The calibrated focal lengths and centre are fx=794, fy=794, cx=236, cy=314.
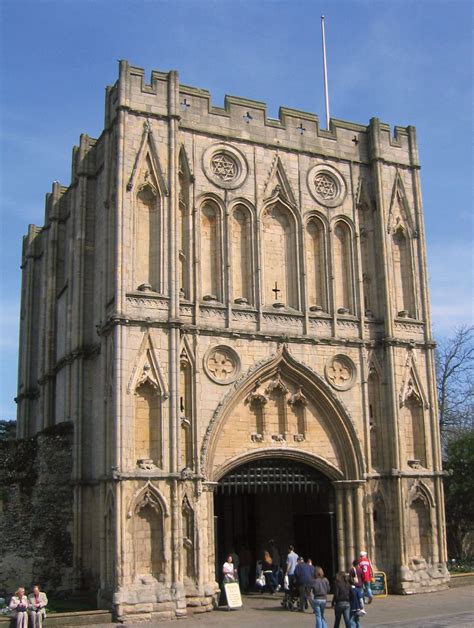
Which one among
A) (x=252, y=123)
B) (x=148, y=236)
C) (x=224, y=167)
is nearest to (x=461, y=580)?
(x=148, y=236)

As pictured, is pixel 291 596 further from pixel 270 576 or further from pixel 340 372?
pixel 340 372

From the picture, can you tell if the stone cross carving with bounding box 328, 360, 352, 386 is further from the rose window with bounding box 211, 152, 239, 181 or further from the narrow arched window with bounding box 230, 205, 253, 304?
the rose window with bounding box 211, 152, 239, 181

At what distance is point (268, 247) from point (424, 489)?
878 centimetres

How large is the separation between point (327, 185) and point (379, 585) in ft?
40.5

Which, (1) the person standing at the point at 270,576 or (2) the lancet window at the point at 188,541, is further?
(1) the person standing at the point at 270,576

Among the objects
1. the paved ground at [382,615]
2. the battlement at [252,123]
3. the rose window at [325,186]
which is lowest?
the paved ground at [382,615]

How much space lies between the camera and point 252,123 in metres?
24.9

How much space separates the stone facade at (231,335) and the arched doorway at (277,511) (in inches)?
14.1

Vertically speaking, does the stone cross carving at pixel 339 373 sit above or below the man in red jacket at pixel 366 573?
above

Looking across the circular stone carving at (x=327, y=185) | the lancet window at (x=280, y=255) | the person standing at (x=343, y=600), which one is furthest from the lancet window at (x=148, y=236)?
the person standing at (x=343, y=600)

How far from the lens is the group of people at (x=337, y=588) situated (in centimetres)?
1548

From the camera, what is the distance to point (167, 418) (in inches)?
821

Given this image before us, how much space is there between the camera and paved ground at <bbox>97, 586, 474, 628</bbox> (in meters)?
18.1

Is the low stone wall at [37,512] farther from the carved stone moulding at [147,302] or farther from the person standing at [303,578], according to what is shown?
the person standing at [303,578]
